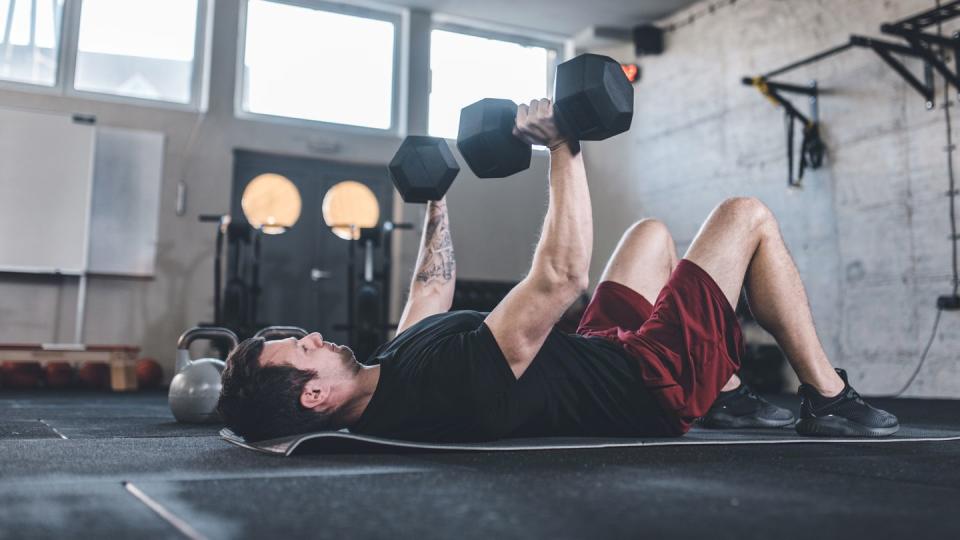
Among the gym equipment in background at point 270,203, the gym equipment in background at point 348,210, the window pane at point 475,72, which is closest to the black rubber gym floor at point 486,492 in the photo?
the gym equipment in background at point 270,203

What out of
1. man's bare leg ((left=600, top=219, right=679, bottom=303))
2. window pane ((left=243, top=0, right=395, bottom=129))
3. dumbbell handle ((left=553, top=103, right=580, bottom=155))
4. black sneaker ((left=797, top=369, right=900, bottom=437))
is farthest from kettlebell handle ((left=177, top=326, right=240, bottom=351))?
window pane ((left=243, top=0, right=395, bottom=129))

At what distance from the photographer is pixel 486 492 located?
41.9 inches

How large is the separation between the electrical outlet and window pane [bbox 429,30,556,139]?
11.4 ft

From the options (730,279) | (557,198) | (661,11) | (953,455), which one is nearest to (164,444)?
(557,198)

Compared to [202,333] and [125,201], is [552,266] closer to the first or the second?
[202,333]

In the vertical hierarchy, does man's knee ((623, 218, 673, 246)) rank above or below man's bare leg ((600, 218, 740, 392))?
above

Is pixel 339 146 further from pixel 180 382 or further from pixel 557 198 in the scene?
pixel 557 198

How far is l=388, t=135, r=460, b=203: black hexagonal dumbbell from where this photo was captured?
1922 mm

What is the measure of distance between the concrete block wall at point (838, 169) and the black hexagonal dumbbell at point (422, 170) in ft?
10.4

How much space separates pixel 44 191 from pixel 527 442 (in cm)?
461

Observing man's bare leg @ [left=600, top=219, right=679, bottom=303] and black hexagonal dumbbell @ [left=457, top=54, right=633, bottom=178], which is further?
man's bare leg @ [left=600, top=219, right=679, bottom=303]

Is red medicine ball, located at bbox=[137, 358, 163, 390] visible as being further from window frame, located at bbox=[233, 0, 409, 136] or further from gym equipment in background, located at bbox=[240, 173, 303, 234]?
window frame, located at bbox=[233, 0, 409, 136]

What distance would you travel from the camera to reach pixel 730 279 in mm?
1719

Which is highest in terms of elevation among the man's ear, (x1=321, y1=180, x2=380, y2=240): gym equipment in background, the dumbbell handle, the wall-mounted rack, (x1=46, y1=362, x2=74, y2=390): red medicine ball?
the wall-mounted rack
